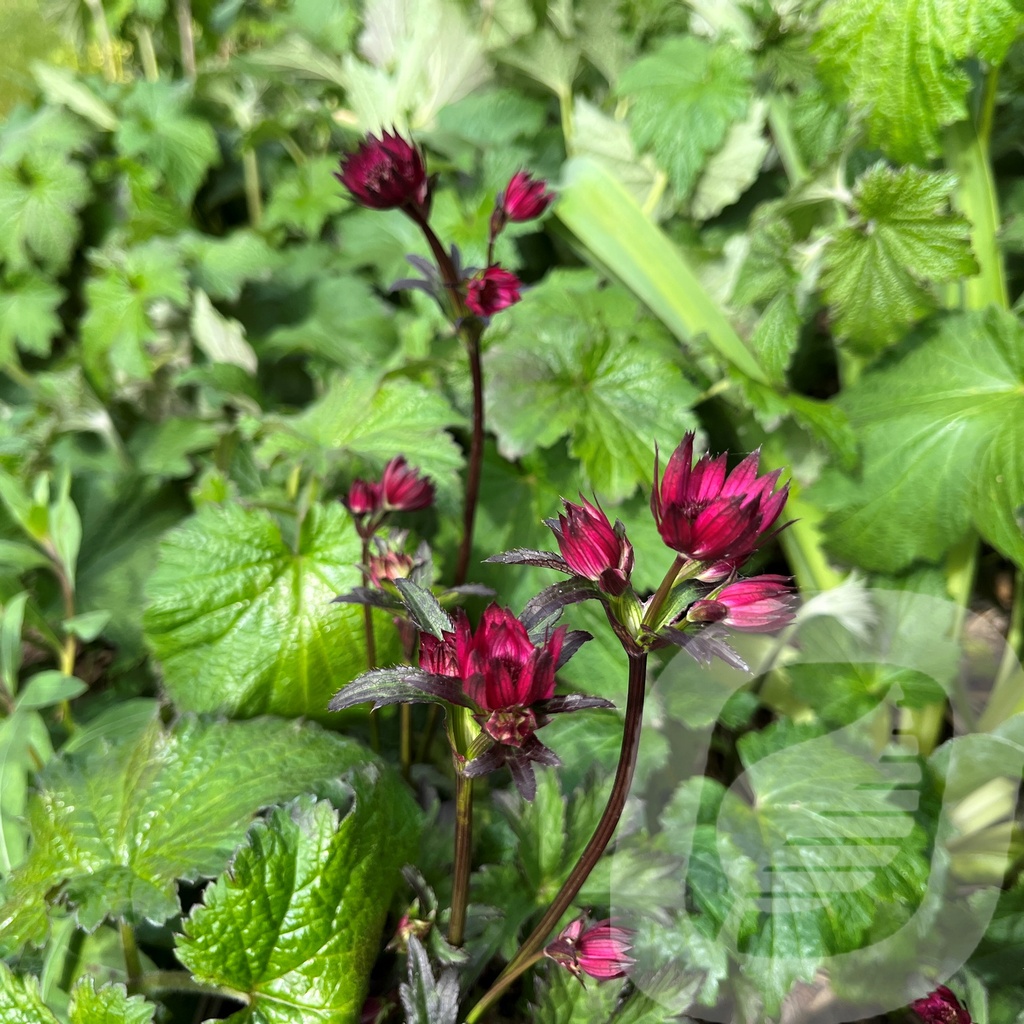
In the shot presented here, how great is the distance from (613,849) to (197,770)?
0.32 metres

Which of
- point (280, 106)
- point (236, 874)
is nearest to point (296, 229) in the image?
point (280, 106)

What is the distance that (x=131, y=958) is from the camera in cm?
57

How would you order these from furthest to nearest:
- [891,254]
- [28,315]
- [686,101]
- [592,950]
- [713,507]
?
[28,315] < [686,101] < [891,254] < [592,950] < [713,507]

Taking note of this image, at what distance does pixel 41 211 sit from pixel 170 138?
23cm

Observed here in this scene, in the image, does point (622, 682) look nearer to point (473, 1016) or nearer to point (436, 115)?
point (473, 1016)

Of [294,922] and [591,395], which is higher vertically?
[591,395]

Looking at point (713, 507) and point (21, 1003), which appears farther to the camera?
point (21, 1003)

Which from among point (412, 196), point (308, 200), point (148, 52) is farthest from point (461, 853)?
point (148, 52)

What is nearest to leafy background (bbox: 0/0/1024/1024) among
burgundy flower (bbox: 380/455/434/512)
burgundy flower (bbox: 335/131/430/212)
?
burgundy flower (bbox: 380/455/434/512)

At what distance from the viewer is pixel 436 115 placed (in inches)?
49.0

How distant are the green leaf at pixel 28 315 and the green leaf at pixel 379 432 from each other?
2.13 ft

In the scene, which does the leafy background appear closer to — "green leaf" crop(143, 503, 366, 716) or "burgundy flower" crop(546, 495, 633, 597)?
"green leaf" crop(143, 503, 366, 716)

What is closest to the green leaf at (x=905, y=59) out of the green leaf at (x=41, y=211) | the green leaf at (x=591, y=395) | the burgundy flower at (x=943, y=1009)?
the green leaf at (x=591, y=395)

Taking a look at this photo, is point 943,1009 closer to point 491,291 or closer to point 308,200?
point 491,291
